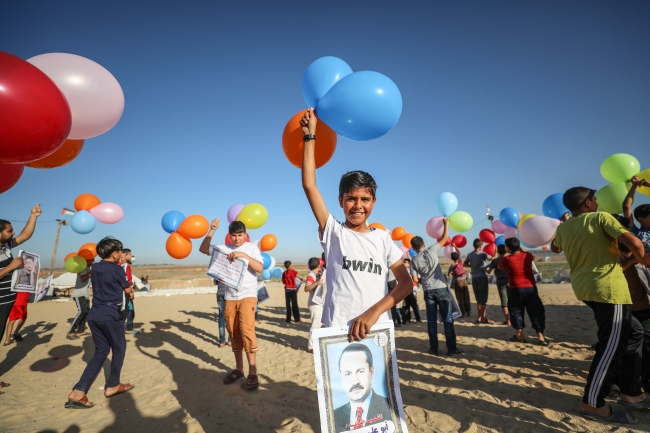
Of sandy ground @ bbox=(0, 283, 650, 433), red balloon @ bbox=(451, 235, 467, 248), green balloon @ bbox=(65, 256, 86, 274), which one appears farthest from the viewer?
red balloon @ bbox=(451, 235, 467, 248)

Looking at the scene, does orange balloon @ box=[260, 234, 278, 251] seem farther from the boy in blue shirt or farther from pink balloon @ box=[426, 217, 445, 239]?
the boy in blue shirt

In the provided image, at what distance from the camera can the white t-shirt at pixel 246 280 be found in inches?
156

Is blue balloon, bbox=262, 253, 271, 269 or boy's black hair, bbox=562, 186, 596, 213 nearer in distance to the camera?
boy's black hair, bbox=562, 186, 596, 213

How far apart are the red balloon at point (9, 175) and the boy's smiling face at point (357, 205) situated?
3.10 m

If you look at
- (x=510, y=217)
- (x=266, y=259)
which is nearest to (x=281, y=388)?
(x=266, y=259)

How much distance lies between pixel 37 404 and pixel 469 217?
892 cm

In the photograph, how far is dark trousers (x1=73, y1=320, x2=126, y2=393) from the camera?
11.9 feet

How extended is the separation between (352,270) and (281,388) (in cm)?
301

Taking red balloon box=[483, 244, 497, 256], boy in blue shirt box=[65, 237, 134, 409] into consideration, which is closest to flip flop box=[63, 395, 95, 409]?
boy in blue shirt box=[65, 237, 134, 409]

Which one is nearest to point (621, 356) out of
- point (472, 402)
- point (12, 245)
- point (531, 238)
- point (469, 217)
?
point (472, 402)

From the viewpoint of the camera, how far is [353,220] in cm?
184

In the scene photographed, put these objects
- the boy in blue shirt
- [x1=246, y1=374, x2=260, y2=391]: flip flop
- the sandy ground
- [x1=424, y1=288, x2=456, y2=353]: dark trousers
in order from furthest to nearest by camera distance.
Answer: [x1=424, y1=288, x2=456, y2=353]: dark trousers < [x1=246, y1=374, x2=260, y2=391]: flip flop < the boy in blue shirt < the sandy ground

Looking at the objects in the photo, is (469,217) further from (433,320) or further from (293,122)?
(293,122)

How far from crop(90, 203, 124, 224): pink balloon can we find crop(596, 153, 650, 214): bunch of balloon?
28.4 feet
